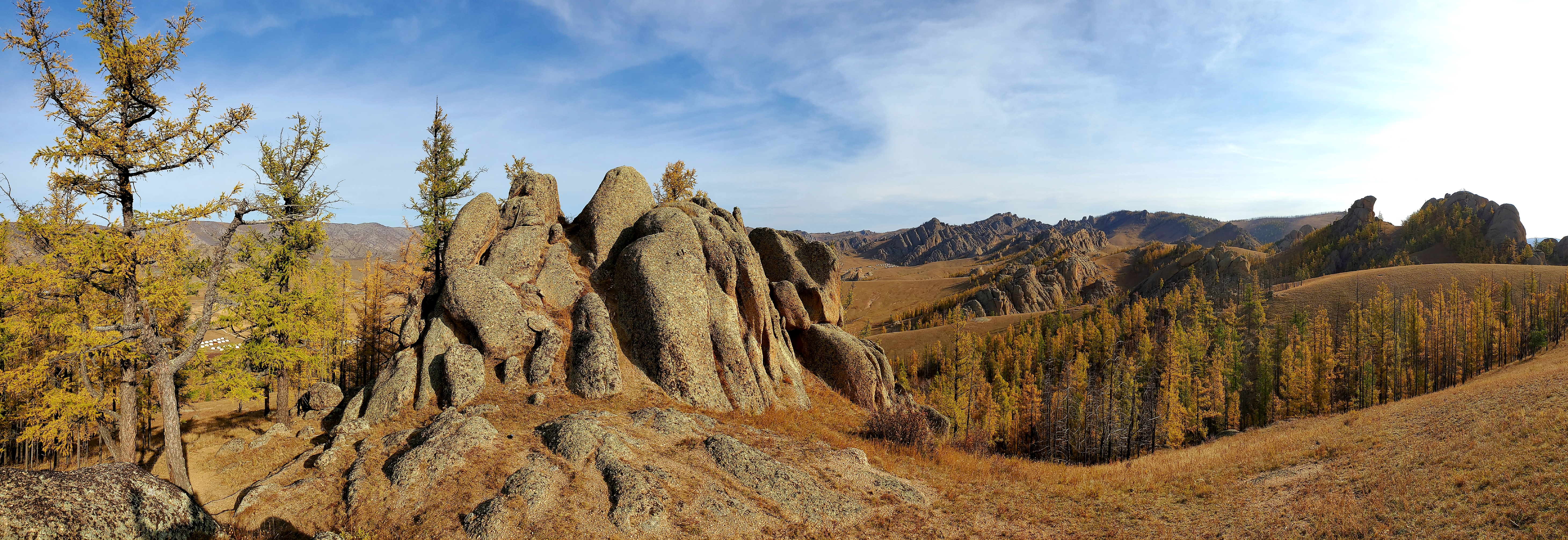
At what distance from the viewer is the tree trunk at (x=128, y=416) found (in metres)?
18.2

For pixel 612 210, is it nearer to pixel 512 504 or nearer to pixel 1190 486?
pixel 512 504

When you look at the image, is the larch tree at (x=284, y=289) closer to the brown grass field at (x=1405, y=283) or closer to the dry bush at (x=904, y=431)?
the dry bush at (x=904, y=431)

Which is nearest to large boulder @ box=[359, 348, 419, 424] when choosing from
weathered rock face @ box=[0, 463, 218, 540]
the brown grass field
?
weathered rock face @ box=[0, 463, 218, 540]

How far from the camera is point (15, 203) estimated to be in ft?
62.7

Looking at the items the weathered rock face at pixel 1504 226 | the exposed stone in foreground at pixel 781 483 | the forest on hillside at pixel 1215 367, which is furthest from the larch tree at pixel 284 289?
the weathered rock face at pixel 1504 226

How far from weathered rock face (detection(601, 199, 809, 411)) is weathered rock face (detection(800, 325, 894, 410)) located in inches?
71.7

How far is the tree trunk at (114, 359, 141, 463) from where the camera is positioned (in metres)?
18.2

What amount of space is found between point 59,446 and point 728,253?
29.5 meters

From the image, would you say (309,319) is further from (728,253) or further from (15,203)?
(728,253)

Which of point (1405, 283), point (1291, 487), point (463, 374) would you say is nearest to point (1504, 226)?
point (1405, 283)

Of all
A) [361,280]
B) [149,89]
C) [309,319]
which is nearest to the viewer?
[149,89]

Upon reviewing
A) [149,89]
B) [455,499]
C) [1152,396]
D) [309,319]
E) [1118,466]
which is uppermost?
[149,89]

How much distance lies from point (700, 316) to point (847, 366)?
31.6 ft

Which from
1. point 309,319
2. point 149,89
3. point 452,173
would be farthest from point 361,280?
point 149,89
